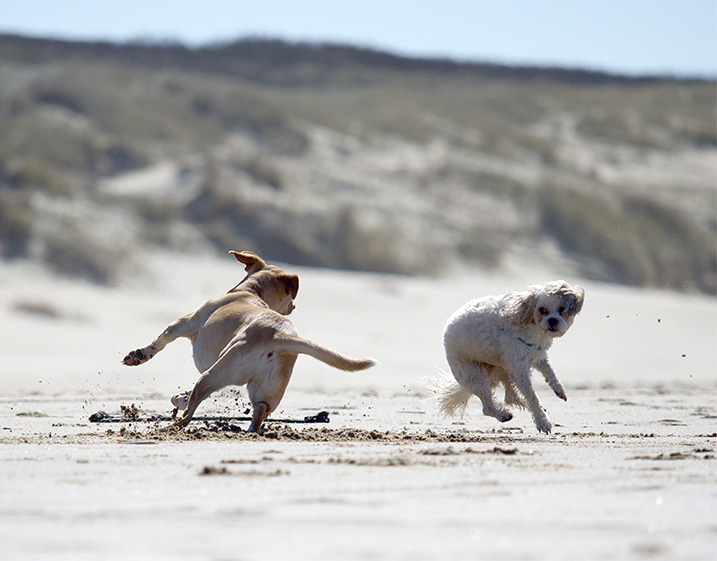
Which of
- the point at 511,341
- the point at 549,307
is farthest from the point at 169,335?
the point at 549,307

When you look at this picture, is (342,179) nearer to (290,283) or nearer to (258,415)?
(290,283)

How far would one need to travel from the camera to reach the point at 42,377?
11.4 metres

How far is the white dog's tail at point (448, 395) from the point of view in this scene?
7.67 m

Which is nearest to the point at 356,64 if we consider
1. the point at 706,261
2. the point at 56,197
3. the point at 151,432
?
the point at 706,261

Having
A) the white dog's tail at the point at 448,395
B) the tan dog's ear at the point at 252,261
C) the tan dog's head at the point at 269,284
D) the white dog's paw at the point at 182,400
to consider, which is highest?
the tan dog's ear at the point at 252,261

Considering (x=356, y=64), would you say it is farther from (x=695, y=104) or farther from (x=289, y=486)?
(x=289, y=486)

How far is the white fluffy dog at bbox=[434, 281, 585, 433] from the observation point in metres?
7.04

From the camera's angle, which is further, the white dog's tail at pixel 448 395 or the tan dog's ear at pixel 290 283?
the tan dog's ear at pixel 290 283

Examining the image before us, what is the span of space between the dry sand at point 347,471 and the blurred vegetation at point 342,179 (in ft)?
18.8

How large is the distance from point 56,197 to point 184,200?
2.80 metres

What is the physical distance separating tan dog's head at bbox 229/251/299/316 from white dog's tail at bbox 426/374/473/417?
1319mm

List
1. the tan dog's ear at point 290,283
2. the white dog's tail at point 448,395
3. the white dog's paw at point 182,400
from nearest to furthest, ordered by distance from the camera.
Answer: the white dog's paw at point 182,400, the white dog's tail at point 448,395, the tan dog's ear at point 290,283

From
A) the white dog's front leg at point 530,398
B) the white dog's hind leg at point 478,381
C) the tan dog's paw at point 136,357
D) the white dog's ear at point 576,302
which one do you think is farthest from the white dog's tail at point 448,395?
the tan dog's paw at point 136,357

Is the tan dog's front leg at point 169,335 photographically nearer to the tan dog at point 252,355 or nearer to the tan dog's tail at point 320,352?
the tan dog at point 252,355
